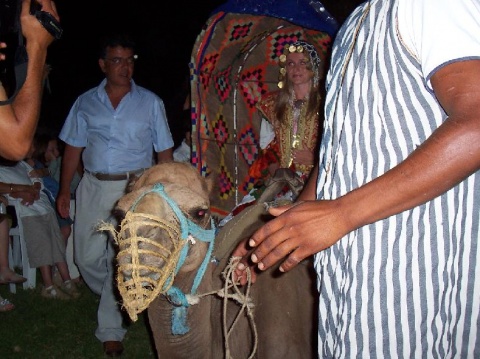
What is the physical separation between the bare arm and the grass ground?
4.41 metres

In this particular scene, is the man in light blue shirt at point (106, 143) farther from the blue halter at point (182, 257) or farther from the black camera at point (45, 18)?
the black camera at point (45, 18)

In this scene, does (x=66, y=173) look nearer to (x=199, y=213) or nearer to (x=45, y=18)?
(x=199, y=213)

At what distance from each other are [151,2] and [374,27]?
2245 cm

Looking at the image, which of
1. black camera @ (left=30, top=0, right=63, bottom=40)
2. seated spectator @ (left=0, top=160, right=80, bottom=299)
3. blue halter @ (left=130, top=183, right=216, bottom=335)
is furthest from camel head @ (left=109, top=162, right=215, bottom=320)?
seated spectator @ (left=0, top=160, right=80, bottom=299)

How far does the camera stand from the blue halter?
8.96 feet

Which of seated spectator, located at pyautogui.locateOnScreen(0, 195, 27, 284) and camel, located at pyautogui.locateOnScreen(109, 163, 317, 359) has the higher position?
camel, located at pyautogui.locateOnScreen(109, 163, 317, 359)

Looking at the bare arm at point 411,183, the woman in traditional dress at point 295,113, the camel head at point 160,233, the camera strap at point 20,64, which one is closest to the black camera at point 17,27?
the camera strap at point 20,64

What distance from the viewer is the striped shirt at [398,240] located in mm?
1592

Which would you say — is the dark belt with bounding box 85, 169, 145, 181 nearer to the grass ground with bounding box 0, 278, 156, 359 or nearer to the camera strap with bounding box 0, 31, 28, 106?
the grass ground with bounding box 0, 278, 156, 359

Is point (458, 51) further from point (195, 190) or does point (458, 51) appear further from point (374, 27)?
point (195, 190)

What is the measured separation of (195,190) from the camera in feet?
10.2

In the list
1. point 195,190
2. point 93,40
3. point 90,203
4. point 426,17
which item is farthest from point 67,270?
point 93,40

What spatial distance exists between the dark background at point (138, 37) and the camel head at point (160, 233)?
19058 mm

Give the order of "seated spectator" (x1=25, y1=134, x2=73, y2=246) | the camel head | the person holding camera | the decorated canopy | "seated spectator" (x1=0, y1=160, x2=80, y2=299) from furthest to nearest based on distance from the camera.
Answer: "seated spectator" (x1=25, y1=134, x2=73, y2=246), "seated spectator" (x1=0, y1=160, x2=80, y2=299), the decorated canopy, the camel head, the person holding camera
